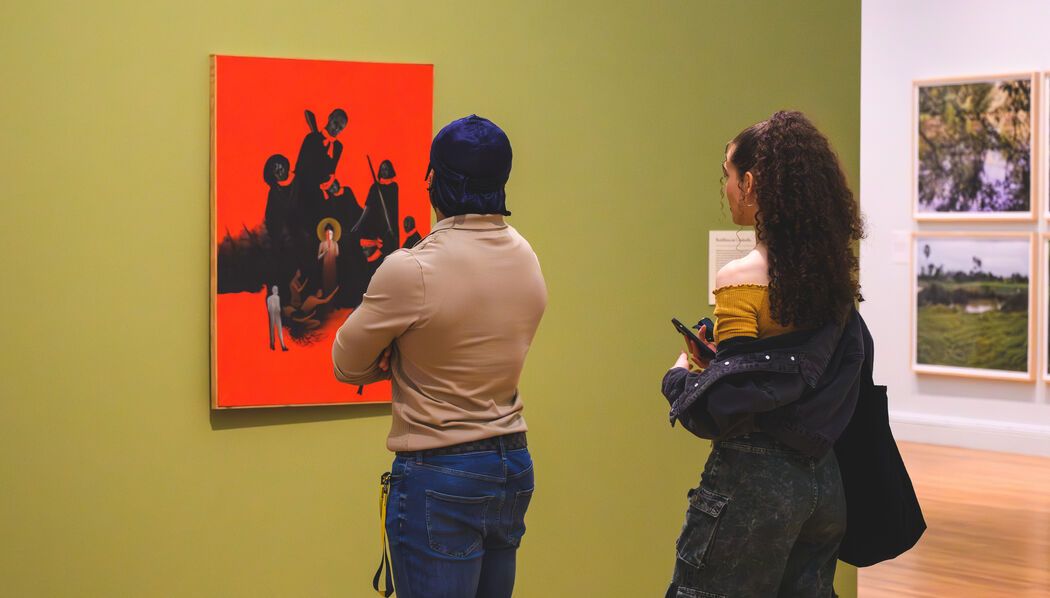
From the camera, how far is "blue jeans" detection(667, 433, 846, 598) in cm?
225

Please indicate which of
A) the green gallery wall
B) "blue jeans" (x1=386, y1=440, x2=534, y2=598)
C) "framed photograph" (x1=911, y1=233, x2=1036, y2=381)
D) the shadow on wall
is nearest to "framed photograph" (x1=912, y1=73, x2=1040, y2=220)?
"framed photograph" (x1=911, y1=233, x2=1036, y2=381)

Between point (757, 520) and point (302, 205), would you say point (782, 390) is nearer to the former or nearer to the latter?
point (757, 520)

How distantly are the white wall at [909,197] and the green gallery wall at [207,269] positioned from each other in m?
5.33

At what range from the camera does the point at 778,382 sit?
88.8 inches

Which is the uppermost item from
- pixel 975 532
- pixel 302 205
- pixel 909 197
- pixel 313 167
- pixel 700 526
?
pixel 909 197

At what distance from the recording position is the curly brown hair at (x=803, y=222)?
2242 millimetres

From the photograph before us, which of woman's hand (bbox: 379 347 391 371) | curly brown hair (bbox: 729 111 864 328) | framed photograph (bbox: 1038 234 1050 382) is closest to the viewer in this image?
curly brown hair (bbox: 729 111 864 328)

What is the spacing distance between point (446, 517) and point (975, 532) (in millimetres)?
5229

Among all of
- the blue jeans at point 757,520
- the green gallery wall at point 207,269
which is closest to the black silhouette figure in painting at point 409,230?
the green gallery wall at point 207,269

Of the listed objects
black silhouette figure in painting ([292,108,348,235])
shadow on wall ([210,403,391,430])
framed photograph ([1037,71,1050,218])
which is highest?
framed photograph ([1037,71,1050,218])

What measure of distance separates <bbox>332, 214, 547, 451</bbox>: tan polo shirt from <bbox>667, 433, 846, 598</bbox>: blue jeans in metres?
0.52

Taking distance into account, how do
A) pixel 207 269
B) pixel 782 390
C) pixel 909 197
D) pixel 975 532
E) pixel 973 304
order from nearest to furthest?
pixel 782 390 < pixel 207 269 < pixel 975 532 < pixel 973 304 < pixel 909 197

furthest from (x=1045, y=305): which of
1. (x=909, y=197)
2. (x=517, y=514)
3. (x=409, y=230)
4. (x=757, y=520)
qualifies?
(x=517, y=514)

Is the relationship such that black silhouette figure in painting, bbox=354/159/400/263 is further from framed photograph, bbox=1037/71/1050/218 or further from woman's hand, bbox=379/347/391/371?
framed photograph, bbox=1037/71/1050/218
